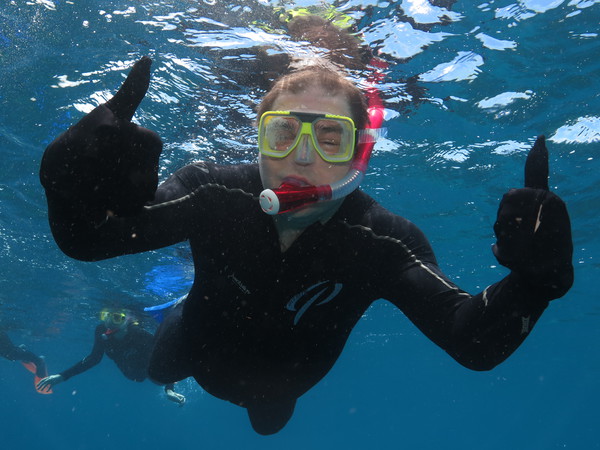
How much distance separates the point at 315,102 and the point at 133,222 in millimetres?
1716

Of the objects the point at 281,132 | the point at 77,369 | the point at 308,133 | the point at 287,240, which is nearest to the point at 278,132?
the point at 281,132

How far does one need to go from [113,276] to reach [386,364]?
125 feet

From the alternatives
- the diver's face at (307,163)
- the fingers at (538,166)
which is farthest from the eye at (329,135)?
the fingers at (538,166)

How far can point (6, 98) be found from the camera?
9.60 m

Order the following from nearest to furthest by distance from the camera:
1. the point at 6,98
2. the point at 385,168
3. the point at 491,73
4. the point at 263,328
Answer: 1. the point at 263,328
2. the point at 491,73
3. the point at 6,98
4. the point at 385,168

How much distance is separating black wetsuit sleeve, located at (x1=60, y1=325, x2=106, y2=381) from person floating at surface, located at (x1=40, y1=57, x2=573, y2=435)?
11.7m

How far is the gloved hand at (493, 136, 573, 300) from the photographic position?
6.83 feet

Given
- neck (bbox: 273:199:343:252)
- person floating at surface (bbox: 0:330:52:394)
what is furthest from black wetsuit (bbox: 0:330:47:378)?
neck (bbox: 273:199:343:252)

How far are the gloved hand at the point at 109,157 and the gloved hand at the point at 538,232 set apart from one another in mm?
1990

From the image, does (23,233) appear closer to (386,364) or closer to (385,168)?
(385,168)

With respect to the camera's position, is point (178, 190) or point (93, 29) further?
point (93, 29)

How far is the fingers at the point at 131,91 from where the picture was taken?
220 cm

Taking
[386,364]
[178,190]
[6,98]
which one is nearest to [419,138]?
[178,190]

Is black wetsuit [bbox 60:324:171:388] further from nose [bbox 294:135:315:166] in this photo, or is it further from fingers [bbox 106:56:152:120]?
fingers [bbox 106:56:152:120]
